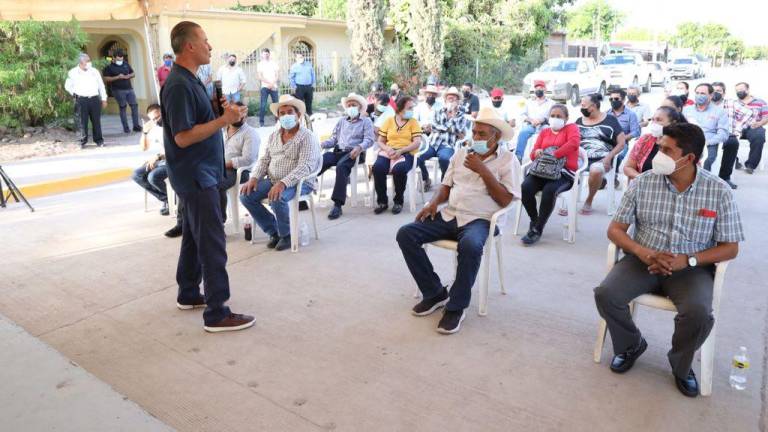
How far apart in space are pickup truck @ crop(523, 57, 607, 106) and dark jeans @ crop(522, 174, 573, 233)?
13360mm

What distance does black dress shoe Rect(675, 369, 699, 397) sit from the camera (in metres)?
2.94

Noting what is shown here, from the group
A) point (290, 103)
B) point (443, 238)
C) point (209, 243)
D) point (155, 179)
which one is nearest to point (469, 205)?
point (443, 238)

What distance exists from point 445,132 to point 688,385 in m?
4.91

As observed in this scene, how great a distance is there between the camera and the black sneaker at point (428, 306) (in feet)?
12.8

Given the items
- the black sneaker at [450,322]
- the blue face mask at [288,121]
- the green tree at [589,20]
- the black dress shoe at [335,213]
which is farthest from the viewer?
the green tree at [589,20]

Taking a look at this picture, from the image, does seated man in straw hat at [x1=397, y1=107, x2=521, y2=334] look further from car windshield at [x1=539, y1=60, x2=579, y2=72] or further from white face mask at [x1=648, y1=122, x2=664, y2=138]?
car windshield at [x1=539, y1=60, x2=579, y2=72]

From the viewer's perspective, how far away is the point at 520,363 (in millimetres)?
3275

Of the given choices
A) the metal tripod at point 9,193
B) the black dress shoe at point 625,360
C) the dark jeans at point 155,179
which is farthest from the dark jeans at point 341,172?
the black dress shoe at point 625,360

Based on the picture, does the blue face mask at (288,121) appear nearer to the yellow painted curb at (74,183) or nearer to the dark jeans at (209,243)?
the dark jeans at (209,243)

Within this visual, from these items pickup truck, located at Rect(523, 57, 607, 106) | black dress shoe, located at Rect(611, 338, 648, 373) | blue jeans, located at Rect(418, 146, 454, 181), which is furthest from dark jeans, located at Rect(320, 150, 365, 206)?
Answer: pickup truck, located at Rect(523, 57, 607, 106)

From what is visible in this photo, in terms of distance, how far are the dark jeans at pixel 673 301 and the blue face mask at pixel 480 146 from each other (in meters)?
1.18

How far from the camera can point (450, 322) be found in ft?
12.0

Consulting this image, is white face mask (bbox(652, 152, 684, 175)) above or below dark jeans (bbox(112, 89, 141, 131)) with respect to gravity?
below

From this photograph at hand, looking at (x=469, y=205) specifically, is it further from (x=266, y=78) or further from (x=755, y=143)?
(x=266, y=78)
